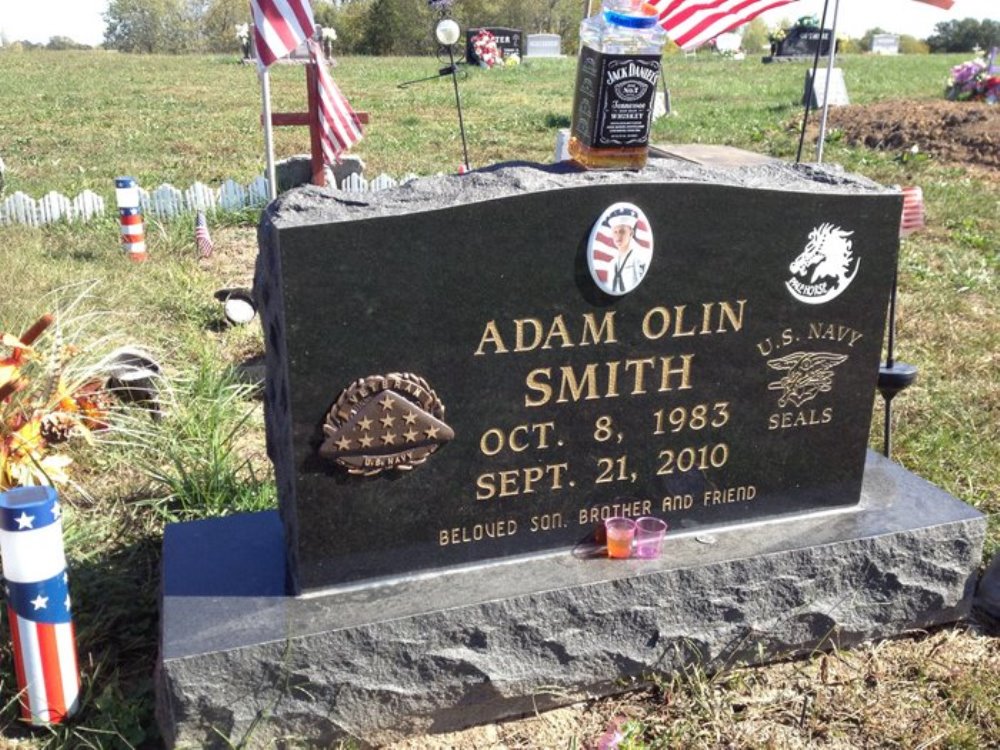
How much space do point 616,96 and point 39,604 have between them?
2158 mm

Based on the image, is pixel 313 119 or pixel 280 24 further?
pixel 313 119

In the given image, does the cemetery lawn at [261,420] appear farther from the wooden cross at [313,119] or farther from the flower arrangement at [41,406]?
the wooden cross at [313,119]

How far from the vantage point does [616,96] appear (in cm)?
297

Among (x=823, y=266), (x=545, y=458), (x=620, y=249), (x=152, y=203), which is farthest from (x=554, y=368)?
(x=152, y=203)

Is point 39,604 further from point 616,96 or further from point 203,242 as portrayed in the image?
point 203,242

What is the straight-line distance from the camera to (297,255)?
2.64 metres

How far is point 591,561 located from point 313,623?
873 millimetres

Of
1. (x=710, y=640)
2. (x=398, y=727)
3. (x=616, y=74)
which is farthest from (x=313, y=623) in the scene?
(x=616, y=74)

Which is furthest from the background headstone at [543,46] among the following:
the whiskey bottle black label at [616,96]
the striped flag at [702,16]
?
the whiskey bottle black label at [616,96]

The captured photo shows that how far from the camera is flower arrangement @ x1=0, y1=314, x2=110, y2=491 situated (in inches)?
146

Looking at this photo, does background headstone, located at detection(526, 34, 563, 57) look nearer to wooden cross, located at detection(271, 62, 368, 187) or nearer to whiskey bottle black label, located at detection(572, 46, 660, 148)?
wooden cross, located at detection(271, 62, 368, 187)

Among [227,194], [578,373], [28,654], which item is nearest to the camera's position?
[28,654]

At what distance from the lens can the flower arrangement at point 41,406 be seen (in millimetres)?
3709

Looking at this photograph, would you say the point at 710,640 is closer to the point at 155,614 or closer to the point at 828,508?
the point at 828,508
